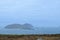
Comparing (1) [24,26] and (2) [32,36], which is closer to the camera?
(2) [32,36]

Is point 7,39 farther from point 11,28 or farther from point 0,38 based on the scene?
point 11,28

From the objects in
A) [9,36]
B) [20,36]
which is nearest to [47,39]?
[20,36]

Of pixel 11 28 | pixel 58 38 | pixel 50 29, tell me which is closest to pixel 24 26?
pixel 11 28

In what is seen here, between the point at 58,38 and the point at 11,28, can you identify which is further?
the point at 11,28

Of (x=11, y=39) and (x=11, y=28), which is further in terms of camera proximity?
(x=11, y=28)

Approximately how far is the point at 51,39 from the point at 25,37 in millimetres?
261

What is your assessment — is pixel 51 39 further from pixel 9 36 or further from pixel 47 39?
pixel 9 36

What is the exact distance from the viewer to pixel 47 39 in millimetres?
1039

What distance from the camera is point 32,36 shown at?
1058mm

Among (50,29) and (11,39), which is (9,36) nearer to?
(11,39)

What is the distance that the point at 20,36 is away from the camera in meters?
1.06

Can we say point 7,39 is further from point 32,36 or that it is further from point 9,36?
point 32,36

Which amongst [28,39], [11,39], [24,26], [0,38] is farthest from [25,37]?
[24,26]

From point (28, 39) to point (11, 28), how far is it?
1.96ft
